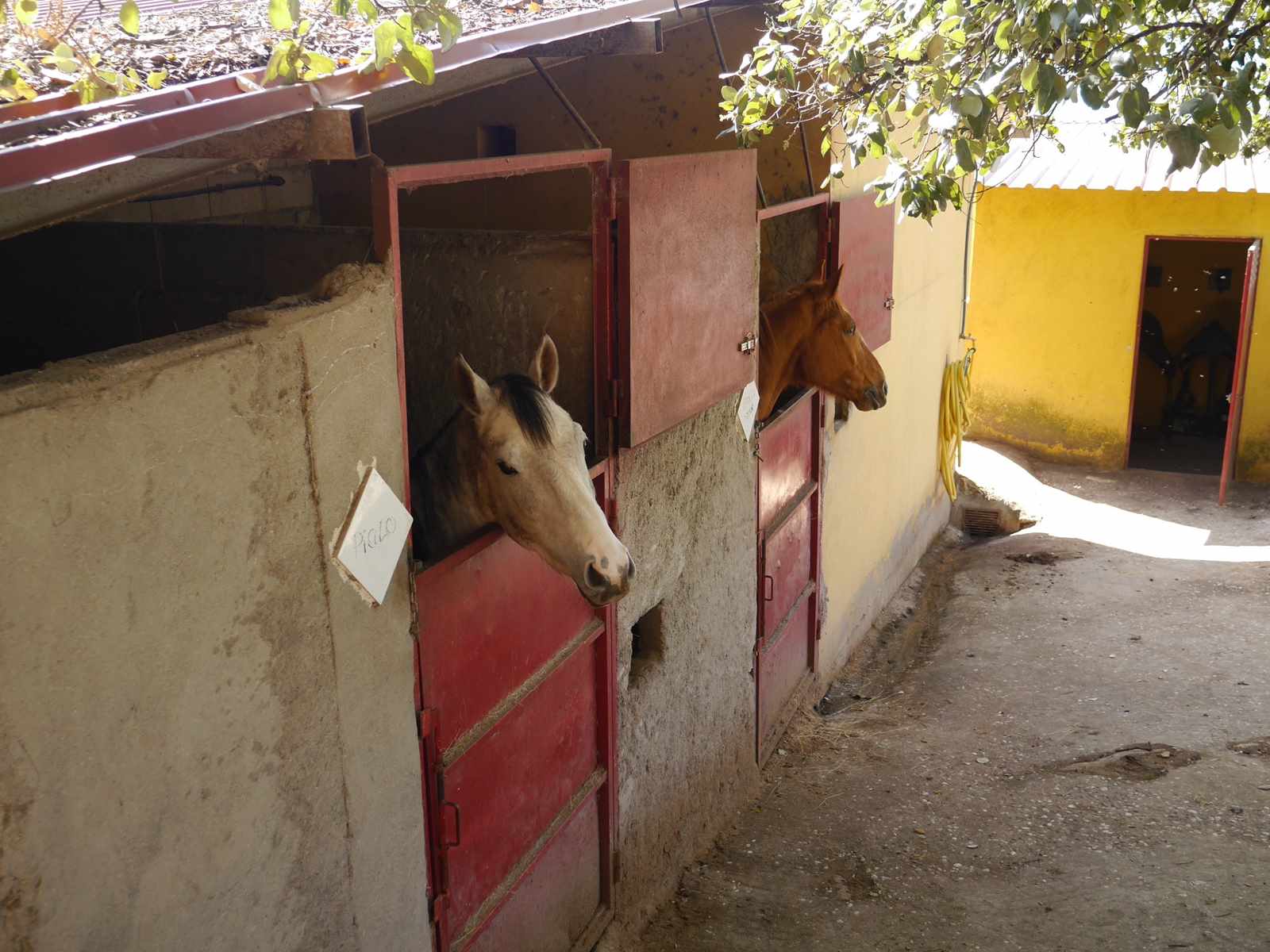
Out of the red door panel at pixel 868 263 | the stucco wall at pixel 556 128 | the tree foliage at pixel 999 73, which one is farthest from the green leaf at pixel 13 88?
the red door panel at pixel 868 263

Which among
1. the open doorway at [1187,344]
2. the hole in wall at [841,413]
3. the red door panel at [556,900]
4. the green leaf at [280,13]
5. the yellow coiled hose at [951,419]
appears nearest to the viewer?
the green leaf at [280,13]

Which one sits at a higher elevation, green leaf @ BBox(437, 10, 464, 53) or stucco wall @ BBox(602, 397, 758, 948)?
green leaf @ BBox(437, 10, 464, 53)

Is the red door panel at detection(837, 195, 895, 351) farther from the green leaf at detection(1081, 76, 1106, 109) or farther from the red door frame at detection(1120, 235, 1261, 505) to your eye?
the red door frame at detection(1120, 235, 1261, 505)

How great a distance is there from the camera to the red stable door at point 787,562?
565 centimetres

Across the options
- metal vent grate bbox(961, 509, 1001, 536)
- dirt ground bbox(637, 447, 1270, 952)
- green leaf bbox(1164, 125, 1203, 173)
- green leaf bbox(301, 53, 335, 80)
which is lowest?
metal vent grate bbox(961, 509, 1001, 536)

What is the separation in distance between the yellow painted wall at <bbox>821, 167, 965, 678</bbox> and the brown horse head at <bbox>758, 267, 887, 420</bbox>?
0.70m

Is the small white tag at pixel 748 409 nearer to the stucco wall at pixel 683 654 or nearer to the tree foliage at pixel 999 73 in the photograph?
the stucco wall at pixel 683 654

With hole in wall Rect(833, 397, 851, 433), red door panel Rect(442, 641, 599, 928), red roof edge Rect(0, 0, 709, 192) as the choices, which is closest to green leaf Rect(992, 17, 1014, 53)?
red roof edge Rect(0, 0, 709, 192)

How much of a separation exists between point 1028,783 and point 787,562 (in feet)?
5.27

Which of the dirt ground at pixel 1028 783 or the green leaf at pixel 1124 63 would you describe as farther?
the dirt ground at pixel 1028 783

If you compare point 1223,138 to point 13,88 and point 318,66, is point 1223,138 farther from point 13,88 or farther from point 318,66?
point 13,88

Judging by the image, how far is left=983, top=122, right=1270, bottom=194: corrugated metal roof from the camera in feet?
34.4

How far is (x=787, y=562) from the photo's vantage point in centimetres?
609

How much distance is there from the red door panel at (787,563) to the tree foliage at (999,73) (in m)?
1.99
